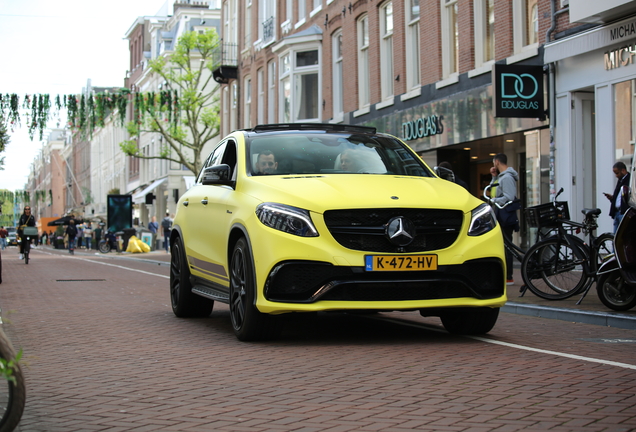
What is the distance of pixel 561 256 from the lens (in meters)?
10.6

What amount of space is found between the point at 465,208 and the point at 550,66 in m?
11.3

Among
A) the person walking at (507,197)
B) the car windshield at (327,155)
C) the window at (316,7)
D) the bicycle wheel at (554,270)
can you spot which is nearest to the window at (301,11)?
the window at (316,7)

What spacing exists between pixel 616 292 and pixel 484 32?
1187cm

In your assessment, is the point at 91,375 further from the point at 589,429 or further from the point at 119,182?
the point at 119,182

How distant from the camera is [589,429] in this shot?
13.8 feet

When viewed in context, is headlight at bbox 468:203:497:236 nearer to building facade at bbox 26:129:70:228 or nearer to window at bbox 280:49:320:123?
window at bbox 280:49:320:123

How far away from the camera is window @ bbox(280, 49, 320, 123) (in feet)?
103

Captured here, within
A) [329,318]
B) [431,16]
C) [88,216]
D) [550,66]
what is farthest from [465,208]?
[88,216]

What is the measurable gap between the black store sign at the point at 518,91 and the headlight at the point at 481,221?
10.5 meters

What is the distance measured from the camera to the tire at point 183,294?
956 centimetres

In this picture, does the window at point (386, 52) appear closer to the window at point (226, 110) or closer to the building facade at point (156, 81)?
the window at point (226, 110)

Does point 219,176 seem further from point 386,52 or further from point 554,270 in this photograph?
point 386,52

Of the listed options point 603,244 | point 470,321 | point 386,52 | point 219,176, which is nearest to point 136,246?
point 386,52

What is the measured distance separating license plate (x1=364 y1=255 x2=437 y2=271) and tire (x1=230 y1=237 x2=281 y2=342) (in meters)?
0.94
